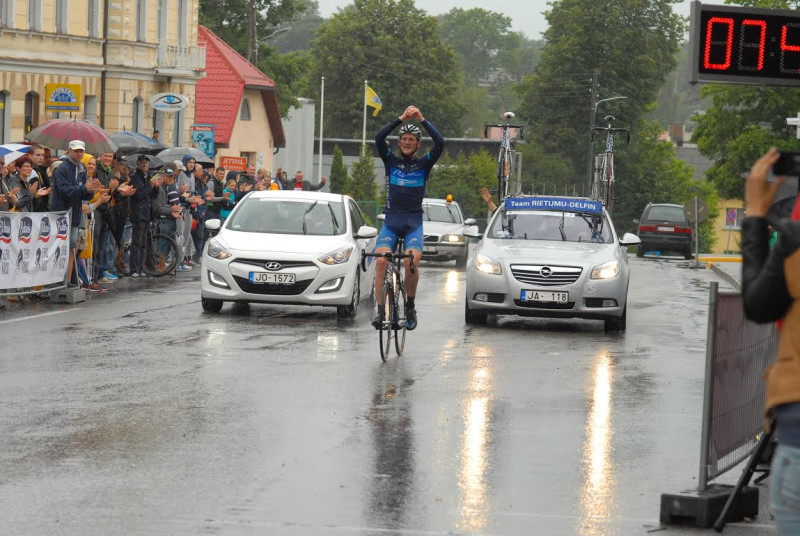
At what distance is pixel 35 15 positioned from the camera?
44.8 meters

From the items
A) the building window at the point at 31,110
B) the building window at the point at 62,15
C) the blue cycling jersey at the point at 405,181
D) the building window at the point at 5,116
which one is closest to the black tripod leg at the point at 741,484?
the blue cycling jersey at the point at 405,181

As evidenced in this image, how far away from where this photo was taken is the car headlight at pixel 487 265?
1761 cm

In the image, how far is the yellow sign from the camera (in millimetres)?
32719

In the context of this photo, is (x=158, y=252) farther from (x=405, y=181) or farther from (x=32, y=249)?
(x=405, y=181)

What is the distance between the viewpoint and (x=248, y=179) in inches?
1271

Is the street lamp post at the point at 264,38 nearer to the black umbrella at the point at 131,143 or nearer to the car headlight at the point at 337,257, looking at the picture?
the black umbrella at the point at 131,143

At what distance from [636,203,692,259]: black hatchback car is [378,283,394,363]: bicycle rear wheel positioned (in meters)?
37.8

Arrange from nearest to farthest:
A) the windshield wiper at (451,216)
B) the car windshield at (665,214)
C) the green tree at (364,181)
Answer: the windshield wiper at (451,216)
the car windshield at (665,214)
the green tree at (364,181)

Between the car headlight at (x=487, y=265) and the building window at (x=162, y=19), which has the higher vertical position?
the building window at (x=162, y=19)

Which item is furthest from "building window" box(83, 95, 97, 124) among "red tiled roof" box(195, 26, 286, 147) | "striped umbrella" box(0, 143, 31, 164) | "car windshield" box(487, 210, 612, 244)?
"car windshield" box(487, 210, 612, 244)

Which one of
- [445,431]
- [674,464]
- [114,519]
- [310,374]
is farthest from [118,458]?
[310,374]

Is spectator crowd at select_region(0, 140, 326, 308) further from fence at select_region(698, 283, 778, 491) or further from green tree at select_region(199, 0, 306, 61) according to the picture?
green tree at select_region(199, 0, 306, 61)

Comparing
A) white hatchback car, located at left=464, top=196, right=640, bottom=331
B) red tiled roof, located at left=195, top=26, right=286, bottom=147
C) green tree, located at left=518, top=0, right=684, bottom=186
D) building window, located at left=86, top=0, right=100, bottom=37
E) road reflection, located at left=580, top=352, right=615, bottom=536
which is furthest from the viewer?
green tree, located at left=518, top=0, right=684, bottom=186

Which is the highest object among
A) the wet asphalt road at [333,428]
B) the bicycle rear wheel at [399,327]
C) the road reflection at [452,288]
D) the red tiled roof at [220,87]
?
the red tiled roof at [220,87]
